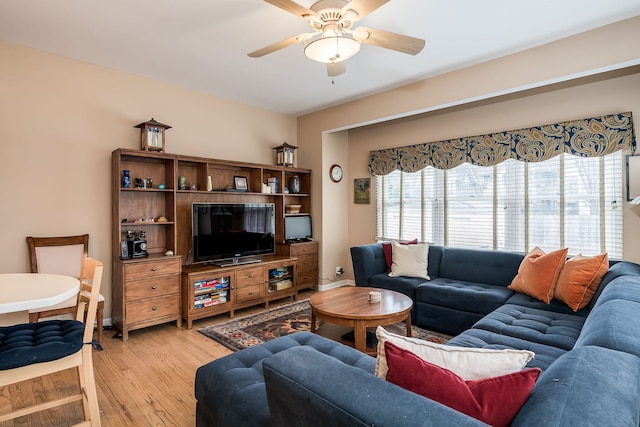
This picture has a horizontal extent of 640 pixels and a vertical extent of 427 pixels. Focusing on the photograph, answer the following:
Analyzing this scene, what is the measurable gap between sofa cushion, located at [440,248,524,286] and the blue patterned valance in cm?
108

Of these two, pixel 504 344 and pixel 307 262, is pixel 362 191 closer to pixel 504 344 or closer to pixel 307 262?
pixel 307 262

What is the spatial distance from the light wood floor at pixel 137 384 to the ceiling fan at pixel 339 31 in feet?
8.14

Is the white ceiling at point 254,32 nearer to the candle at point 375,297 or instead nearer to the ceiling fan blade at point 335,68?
the ceiling fan blade at point 335,68

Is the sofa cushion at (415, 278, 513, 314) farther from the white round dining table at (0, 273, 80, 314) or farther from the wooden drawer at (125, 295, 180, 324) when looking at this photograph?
the white round dining table at (0, 273, 80, 314)

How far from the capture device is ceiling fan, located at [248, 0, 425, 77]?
2.05 metres

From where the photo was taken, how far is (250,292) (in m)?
4.04

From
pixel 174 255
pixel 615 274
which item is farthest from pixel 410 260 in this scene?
pixel 174 255

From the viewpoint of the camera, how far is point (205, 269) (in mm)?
3746

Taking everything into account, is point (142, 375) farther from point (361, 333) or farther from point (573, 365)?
Answer: point (573, 365)

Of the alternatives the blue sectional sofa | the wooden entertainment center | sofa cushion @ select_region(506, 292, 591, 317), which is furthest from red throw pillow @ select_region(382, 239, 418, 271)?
sofa cushion @ select_region(506, 292, 591, 317)

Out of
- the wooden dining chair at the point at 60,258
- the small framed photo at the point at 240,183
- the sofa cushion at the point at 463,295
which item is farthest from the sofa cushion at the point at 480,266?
the wooden dining chair at the point at 60,258

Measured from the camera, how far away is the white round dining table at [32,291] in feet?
4.66

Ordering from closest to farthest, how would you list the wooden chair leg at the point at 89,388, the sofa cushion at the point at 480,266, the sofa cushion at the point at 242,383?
the sofa cushion at the point at 242,383 < the wooden chair leg at the point at 89,388 < the sofa cushion at the point at 480,266

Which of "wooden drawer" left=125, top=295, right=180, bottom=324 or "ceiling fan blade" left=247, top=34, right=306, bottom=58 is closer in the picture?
"ceiling fan blade" left=247, top=34, right=306, bottom=58
